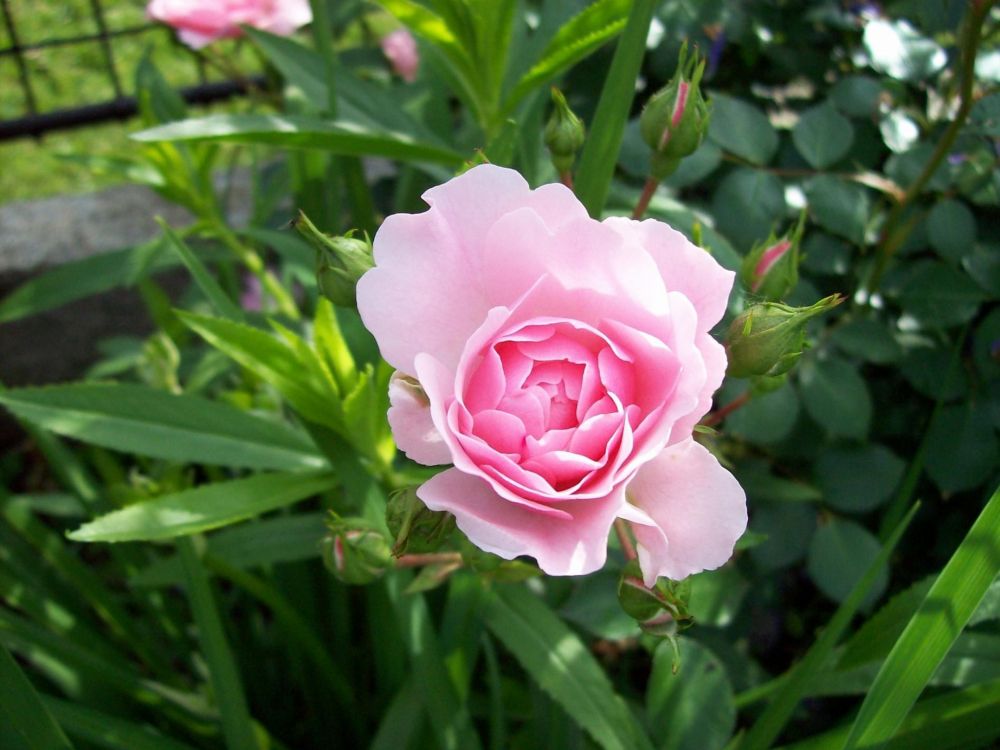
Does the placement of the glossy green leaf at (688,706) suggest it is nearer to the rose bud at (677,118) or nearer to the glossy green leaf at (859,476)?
the glossy green leaf at (859,476)

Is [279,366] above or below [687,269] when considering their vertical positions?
below

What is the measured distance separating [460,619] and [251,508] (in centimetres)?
22

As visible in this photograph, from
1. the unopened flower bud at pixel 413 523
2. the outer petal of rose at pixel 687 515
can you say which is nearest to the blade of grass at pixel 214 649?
the unopened flower bud at pixel 413 523

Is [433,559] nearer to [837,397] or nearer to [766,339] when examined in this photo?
[766,339]

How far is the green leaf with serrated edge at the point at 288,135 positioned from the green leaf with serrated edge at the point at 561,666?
0.39m

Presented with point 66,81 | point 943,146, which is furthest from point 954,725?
point 66,81

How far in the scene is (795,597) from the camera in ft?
4.17

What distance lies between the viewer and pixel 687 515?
45cm

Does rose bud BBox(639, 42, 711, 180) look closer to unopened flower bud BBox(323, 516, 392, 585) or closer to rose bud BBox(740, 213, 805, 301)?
rose bud BBox(740, 213, 805, 301)

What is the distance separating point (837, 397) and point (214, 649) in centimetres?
61

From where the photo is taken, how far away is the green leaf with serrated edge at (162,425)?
30.3 inches

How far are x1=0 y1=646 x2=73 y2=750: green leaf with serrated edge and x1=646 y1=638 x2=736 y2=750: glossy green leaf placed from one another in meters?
0.46

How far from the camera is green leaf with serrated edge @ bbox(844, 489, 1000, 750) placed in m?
0.53

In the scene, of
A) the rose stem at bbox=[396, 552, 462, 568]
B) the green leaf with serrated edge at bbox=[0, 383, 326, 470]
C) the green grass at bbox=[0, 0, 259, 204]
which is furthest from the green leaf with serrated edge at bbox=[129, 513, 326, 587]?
Result: the green grass at bbox=[0, 0, 259, 204]
